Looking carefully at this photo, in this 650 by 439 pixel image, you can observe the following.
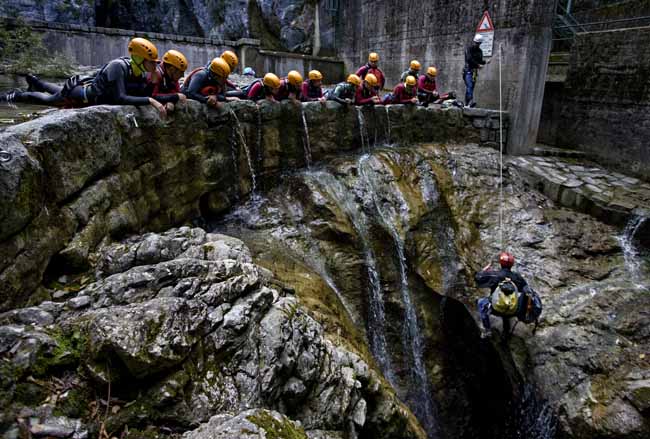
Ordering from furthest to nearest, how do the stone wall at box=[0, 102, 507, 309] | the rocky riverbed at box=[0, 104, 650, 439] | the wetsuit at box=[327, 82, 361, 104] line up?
1. the wetsuit at box=[327, 82, 361, 104]
2. the stone wall at box=[0, 102, 507, 309]
3. the rocky riverbed at box=[0, 104, 650, 439]

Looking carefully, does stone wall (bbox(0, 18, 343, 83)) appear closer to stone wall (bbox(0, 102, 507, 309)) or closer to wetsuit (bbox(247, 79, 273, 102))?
wetsuit (bbox(247, 79, 273, 102))

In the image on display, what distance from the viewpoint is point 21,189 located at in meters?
3.36

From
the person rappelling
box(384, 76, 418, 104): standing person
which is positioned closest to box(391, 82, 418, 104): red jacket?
box(384, 76, 418, 104): standing person

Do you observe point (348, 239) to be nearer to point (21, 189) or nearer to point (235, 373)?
point (235, 373)

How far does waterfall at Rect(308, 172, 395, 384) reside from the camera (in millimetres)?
7642

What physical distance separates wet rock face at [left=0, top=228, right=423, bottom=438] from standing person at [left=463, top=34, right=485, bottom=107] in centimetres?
893

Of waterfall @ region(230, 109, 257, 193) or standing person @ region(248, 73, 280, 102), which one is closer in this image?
waterfall @ region(230, 109, 257, 193)

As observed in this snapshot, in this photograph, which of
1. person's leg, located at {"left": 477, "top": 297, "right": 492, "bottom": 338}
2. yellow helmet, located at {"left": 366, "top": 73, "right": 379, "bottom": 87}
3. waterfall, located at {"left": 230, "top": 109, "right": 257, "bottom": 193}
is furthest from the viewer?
yellow helmet, located at {"left": 366, "top": 73, "right": 379, "bottom": 87}

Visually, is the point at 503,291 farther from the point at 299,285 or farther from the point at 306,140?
the point at 306,140

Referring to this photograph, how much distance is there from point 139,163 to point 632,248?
31.3ft

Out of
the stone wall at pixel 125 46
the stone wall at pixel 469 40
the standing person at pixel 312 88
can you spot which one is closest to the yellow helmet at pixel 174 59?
the standing person at pixel 312 88

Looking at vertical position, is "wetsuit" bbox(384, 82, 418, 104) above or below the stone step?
above

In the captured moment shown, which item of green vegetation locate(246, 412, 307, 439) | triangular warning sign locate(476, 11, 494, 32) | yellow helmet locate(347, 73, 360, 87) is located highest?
triangular warning sign locate(476, 11, 494, 32)

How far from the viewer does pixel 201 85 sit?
678cm
